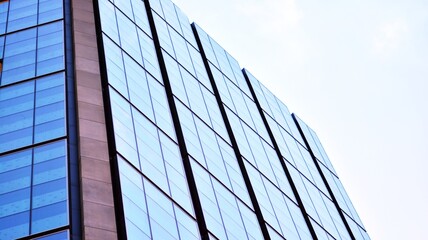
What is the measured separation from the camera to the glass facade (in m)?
24.2

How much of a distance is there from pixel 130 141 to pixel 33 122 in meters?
4.08

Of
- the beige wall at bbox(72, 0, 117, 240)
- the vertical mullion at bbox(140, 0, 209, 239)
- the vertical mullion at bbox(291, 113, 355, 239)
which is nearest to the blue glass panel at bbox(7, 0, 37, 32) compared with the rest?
the beige wall at bbox(72, 0, 117, 240)

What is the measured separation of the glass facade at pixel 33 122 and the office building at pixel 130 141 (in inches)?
2.3

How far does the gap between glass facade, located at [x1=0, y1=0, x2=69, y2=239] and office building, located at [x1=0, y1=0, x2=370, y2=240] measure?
0.19 ft

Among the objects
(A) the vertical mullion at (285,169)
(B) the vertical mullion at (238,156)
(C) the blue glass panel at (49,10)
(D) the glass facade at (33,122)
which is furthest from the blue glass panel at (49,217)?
(A) the vertical mullion at (285,169)

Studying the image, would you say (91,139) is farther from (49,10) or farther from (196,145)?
(49,10)

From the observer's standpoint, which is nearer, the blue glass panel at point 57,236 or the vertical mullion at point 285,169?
the blue glass panel at point 57,236

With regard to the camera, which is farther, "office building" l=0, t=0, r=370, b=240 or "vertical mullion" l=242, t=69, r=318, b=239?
"vertical mullion" l=242, t=69, r=318, b=239

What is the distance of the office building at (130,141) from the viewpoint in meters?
25.5

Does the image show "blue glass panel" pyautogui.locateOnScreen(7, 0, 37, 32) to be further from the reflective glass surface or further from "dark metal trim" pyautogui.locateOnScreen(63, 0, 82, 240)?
"dark metal trim" pyautogui.locateOnScreen(63, 0, 82, 240)

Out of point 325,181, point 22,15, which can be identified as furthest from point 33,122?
point 325,181

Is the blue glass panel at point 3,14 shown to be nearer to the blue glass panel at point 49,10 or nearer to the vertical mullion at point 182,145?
the blue glass panel at point 49,10

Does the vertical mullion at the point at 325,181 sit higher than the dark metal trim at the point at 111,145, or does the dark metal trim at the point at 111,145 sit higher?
the vertical mullion at the point at 325,181

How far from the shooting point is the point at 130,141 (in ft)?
98.7
